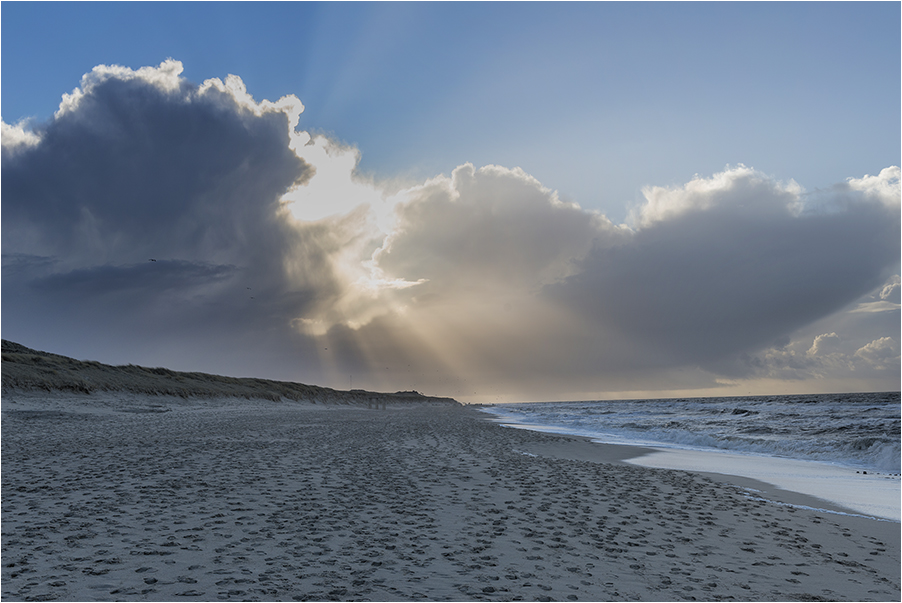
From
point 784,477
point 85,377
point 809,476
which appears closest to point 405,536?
point 784,477

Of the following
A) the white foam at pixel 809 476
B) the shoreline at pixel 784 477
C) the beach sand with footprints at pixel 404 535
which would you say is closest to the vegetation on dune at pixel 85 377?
the beach sand with footprints at pixel 404 535

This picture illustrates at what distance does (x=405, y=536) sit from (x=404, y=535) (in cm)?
6

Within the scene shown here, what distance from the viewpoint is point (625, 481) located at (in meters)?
14.6

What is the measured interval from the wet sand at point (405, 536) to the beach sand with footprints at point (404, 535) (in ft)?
0.13

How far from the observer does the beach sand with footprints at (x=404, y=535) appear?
6.27 m

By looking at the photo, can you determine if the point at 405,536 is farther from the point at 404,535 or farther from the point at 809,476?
the point at 809,476

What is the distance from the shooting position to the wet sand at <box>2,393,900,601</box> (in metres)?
6.27

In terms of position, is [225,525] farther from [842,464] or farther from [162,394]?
[162,394]

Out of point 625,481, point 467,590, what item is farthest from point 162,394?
point 467,590

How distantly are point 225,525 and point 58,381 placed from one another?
4910 cm

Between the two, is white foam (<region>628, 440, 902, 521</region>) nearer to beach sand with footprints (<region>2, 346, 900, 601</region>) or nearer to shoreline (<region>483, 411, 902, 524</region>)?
shoreline (<region>483, 411, 902, 524</region>)

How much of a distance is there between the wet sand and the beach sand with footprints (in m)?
0.04

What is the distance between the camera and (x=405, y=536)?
834 cm

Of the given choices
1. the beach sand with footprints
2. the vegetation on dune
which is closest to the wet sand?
the beach sand with footprints
